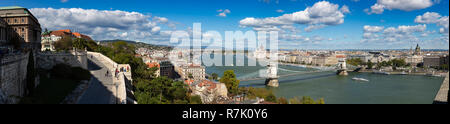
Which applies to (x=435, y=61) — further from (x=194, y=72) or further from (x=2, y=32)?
(x=2, y=32)

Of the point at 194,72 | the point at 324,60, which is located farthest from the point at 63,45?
the point at 324,60

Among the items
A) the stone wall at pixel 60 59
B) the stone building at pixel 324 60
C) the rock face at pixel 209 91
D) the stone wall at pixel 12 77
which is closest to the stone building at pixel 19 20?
the stone wall at pixel 60 59

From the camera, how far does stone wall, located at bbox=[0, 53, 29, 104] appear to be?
3.34m

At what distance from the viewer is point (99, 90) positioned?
17.1 ft

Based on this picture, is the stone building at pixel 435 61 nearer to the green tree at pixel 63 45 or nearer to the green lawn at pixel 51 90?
the green tree at pixel 63 45

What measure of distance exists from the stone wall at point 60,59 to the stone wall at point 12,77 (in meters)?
1.81

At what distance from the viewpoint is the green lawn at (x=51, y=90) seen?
4.09 metres

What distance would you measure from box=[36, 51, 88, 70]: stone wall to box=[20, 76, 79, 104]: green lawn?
97cm

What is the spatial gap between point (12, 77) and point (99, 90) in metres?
1.59

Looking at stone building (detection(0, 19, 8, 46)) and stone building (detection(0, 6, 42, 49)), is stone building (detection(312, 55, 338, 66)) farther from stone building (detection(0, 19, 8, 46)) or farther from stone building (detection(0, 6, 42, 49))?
stone building (detection(0, 19, 8, 46))

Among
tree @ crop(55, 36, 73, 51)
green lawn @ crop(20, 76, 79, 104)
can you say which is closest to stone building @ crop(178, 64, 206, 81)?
tree @ crop(55, 36, 73, 51)

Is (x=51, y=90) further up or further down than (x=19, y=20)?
further down
